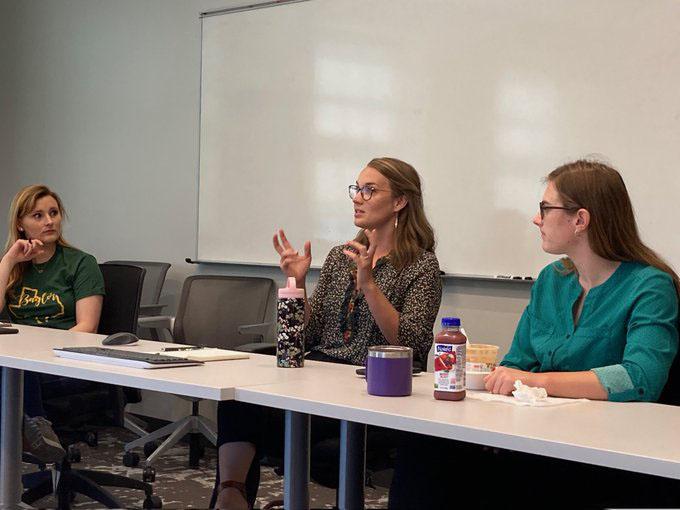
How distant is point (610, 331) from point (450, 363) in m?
0.45

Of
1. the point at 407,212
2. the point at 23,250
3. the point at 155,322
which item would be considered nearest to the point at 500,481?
the point at 407,212

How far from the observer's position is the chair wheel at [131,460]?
4.10 metres

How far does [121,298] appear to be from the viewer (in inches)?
133

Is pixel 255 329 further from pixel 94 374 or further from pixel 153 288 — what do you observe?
pixel 94 374

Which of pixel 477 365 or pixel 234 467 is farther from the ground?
pixel 477 365

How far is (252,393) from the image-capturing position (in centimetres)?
179

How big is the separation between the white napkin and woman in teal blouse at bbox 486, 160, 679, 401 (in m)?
0.05

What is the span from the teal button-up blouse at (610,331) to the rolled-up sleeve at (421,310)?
47 cm

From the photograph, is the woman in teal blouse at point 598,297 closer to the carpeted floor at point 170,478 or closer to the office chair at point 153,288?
the carpeted floor at point 170,478

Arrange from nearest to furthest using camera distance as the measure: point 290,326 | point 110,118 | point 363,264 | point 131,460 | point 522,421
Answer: point 522,421 < point 290,326 < point 363,264 < point 131,460 < point 110,118

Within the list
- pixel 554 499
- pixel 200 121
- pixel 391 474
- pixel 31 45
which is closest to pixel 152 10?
pixel 200 121

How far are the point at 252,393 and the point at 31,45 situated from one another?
455 cm

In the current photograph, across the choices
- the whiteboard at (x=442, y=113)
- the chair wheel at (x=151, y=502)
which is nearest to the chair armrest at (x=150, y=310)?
the whiteboard at (x=442, y=113)

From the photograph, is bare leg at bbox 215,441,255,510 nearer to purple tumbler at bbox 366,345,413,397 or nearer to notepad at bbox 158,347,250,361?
notepad at bbox 158,347,250,361
